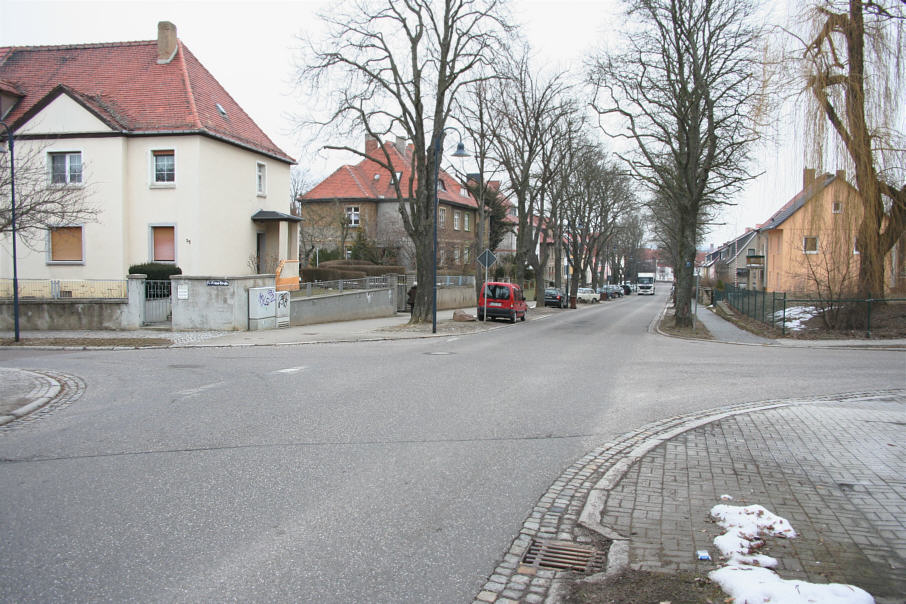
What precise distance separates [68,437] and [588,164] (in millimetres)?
39768

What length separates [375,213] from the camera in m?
52.4

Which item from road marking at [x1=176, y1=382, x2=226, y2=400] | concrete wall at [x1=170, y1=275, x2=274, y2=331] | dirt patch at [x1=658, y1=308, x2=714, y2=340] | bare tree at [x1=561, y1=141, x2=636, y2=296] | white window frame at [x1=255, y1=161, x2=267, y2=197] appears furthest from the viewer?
bare tree at [x1=561, y1=141, x2=636, y2=296]

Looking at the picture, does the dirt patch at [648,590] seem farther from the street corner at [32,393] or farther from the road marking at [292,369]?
the road marking at [292,369]

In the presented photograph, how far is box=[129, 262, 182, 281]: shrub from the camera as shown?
23891 millimetres

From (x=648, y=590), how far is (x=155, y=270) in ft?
78.6

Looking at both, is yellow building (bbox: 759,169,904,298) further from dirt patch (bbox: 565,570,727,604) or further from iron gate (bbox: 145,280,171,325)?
iron gate (bbox: 145,280,171,325)

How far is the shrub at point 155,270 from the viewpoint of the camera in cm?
2389

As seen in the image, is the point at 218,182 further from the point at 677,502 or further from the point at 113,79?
the point at 677,502

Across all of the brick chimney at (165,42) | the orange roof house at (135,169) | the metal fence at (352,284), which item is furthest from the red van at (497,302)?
the brick chimney at (165,42)

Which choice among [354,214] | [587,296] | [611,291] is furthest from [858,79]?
[611,291]

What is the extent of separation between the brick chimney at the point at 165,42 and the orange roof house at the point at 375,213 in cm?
1738

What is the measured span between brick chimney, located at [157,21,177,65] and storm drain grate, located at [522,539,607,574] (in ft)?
102

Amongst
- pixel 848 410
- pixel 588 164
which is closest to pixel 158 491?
pixel 848 410

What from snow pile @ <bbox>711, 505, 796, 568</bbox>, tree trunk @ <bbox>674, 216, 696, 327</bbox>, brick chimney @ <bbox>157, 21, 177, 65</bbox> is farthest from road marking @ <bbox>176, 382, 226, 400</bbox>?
brick chimney @ <bbox>157, 21, 177, 65</bbox>
